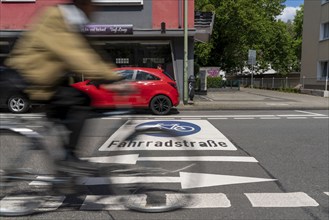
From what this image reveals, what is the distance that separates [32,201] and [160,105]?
9039mm

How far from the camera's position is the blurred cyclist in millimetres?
3053

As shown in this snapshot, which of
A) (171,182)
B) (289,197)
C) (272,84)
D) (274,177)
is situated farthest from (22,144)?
(272,84)

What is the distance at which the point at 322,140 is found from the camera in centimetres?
797

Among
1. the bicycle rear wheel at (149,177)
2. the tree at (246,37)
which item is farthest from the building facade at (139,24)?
the tree at (246,37)

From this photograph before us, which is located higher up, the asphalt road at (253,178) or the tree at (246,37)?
the tree at (246,37)

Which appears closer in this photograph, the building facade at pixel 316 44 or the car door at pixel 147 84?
the car door at pixel 147 84

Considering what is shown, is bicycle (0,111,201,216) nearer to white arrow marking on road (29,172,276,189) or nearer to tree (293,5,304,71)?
white arrow marking on road (29,172,276,189)

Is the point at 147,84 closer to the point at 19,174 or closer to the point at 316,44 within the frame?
the point at 19,174

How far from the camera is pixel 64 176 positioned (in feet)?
11.5

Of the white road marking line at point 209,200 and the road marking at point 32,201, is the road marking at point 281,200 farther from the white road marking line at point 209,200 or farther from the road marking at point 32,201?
the road marking at point 32,201

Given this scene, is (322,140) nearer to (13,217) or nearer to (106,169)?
(106,169)

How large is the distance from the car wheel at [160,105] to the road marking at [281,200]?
8.39m

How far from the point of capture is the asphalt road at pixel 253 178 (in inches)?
149

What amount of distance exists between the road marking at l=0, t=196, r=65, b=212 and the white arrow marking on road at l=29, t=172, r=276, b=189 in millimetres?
224
